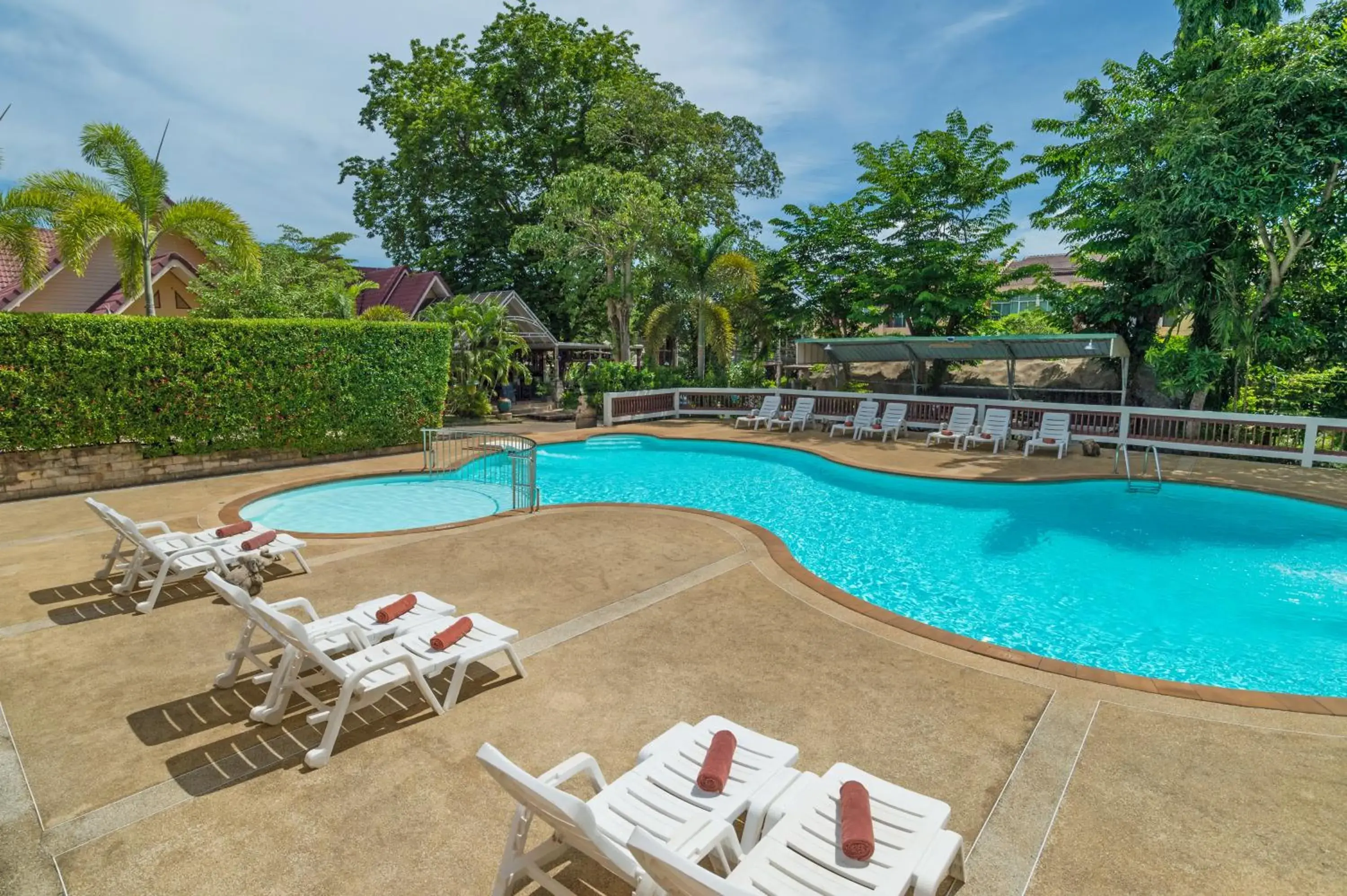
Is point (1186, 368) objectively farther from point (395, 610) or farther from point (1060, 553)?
point (395, 610)

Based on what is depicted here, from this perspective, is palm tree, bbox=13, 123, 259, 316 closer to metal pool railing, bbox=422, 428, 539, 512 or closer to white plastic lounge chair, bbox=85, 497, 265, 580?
metal pool railing, bbox=422, 428, 539, 512

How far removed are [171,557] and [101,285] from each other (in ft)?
71.1

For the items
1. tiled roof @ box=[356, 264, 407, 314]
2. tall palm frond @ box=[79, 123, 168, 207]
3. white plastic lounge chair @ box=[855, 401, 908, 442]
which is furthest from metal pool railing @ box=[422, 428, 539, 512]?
tiled roof @ box=[356, 264, 407, 314]

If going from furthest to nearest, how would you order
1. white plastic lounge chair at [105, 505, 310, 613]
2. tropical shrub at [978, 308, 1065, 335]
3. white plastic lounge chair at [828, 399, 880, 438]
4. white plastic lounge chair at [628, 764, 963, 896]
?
tropical shrub at [978, 308, 1065, 335]
white plastic lounge chair at [828, 399, 880, 438]
white plastic lounge chair at [105, 505, 310, 613]
white plastic lounge chair at [628, 764, 963, 896]

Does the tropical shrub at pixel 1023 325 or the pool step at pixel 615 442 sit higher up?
the tropical shrub at pixel 1023 325

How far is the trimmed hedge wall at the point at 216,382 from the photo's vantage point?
10406mm

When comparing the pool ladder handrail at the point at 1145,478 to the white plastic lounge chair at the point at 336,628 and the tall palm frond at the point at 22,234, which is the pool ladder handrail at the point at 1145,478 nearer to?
the white plastic lounge chair at the point at 336,628

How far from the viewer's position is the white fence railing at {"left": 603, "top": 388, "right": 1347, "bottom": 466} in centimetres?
1330

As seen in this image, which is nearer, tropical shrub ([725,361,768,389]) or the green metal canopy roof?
the green metal canopy roof

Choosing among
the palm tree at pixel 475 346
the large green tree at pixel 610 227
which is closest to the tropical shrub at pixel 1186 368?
the large green tree at pixel 610 227

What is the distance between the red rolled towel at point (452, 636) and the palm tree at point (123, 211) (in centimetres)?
1247

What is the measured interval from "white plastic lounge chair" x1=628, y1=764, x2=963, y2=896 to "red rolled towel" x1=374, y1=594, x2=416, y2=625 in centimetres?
323

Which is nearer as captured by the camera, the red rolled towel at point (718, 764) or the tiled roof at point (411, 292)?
the red rolled towel at point (718, 764)

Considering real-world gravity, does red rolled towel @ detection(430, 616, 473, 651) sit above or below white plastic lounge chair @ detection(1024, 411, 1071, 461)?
below
